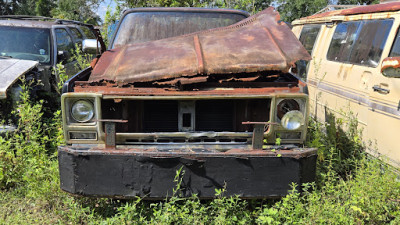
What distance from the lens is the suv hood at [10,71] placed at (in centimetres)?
426

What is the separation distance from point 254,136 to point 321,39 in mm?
4095

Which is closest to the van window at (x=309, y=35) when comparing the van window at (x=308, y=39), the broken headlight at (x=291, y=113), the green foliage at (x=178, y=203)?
the van window at (x=308, y=39)

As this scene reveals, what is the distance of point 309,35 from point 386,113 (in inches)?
137

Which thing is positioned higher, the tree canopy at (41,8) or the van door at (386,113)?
the tree canopy at (41,8)

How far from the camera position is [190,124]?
3.28 m

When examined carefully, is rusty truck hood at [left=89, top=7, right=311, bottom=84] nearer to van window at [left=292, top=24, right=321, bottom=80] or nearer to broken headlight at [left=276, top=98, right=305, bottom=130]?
broken headlight at [left=276, top=98, right=305, bottom=130]

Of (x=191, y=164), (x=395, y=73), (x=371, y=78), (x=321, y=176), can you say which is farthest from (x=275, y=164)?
(x=371, y=78)

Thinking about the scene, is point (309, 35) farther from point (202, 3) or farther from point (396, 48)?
point (202, 3)

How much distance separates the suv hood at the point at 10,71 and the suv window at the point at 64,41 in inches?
50.2

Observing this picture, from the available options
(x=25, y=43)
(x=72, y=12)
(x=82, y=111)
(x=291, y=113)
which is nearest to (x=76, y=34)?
(x=25, y=43)

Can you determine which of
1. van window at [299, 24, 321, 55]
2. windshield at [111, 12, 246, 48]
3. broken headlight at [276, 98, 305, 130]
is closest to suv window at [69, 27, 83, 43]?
windshield at [111, 12, 246, 48]

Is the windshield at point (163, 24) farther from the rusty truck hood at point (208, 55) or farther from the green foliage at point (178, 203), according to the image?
the green foliage at point (178, 203)

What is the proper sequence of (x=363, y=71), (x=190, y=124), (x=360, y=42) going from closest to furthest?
(x=190, y=124)
(x=363, y=71)
(x=360, y=42)

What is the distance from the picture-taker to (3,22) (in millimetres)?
6223
